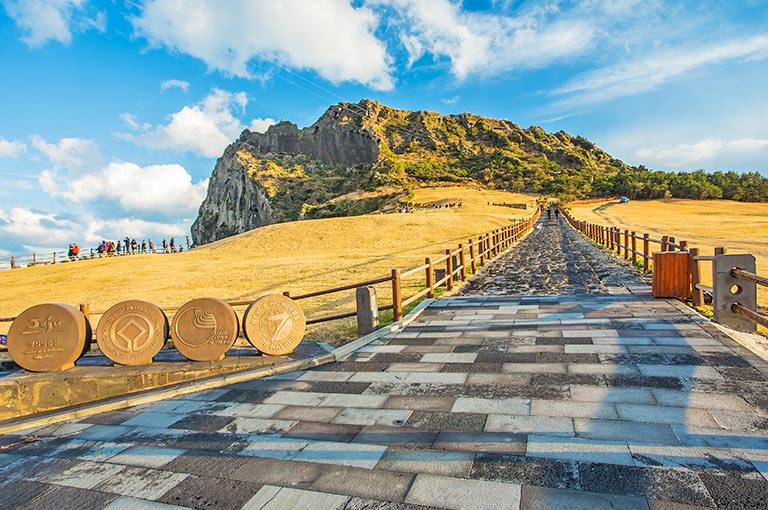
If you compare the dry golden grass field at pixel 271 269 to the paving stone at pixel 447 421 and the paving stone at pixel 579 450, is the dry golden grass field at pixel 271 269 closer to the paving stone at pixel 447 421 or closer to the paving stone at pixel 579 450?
the paving stone at pixel 447 421

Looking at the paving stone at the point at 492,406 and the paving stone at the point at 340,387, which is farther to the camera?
the paving stone at the point at 340,387

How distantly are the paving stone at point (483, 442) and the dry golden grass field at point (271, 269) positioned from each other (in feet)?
16.0

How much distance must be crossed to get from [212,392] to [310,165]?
12884 centimetres

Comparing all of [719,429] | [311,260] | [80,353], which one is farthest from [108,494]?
[311,260]

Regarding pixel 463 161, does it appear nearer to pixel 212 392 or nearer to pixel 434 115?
pixel 434 115

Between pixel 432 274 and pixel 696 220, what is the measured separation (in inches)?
1702

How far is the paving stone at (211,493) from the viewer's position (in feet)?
9.59

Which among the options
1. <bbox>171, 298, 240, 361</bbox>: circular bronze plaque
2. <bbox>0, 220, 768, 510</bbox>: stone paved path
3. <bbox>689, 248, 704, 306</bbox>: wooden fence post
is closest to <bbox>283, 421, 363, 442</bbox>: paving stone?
<bbox>0, 220, 768, 510</bbox>: stone paved path

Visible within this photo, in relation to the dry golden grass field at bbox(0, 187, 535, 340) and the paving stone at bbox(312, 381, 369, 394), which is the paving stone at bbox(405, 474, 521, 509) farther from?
the dry golden grass field at bbox(0, 187, 535, 340)

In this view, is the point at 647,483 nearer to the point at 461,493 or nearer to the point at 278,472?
the point at 461,493

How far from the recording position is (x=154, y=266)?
87.1 ft

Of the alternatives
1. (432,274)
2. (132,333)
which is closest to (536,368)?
(432,274)

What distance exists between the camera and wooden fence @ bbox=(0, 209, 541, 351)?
7.71m

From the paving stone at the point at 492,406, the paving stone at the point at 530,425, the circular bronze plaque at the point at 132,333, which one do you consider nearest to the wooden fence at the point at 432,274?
the circular bronze plaque at the point at 132,333
